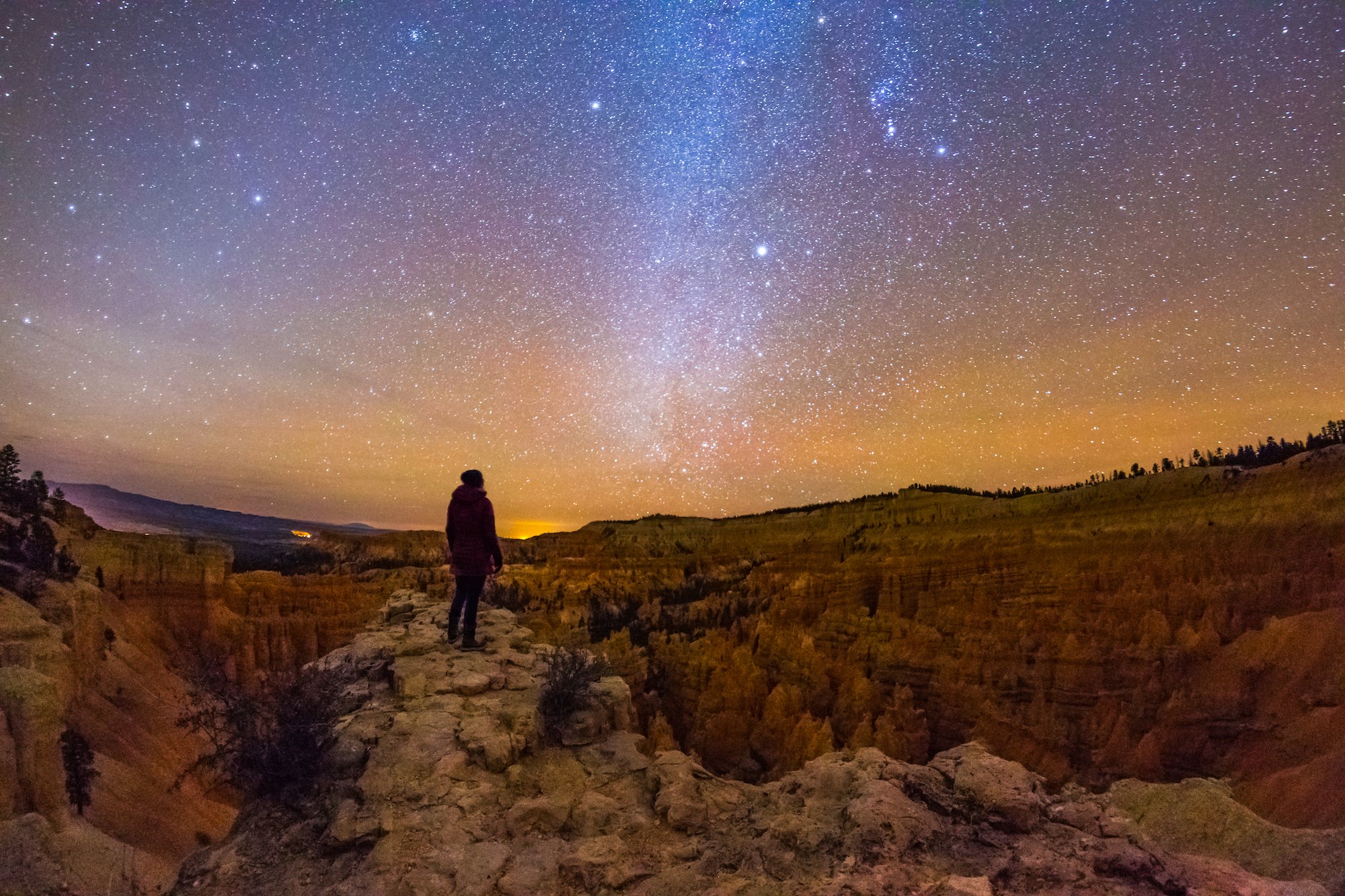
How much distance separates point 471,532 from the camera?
22.0 feet

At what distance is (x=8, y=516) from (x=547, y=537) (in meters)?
58.5

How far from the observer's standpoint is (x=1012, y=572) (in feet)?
64.5

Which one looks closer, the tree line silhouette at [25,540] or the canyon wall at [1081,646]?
the tree line silhouette at [25,540]

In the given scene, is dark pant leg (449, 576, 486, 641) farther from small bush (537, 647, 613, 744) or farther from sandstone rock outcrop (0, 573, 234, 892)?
sandstone rock outcrop (0, 573, 234, 892)

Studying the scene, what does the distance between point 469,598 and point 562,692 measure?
2463 mm

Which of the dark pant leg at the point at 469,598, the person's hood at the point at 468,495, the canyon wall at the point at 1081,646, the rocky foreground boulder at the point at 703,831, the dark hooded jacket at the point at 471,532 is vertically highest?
the person's hood at the point at 468,495

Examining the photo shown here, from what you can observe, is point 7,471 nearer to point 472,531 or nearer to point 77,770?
point 77,770

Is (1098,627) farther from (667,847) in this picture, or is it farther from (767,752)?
(667,847)

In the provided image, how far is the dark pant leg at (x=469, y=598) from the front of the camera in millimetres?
7047

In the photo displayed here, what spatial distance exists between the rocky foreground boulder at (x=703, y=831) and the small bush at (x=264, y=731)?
15 centimetres

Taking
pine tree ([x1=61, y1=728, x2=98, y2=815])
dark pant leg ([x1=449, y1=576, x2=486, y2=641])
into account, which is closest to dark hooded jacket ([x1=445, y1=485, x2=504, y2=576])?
dark pant leg ([x1=449, y1=576, x2=486, y2=641])

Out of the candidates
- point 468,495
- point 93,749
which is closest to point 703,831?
point 468,495

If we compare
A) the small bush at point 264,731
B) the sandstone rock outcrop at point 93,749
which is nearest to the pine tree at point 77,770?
the sandstone rock outcrop at point 93,749

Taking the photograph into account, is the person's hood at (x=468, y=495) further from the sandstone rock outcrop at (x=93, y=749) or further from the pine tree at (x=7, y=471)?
the pine tree at (x=7, y=471)
